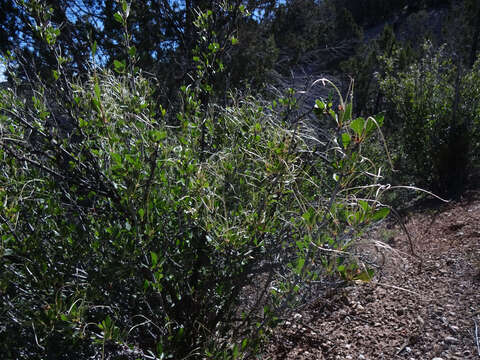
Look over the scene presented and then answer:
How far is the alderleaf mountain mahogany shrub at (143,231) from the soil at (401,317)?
1.31 feet

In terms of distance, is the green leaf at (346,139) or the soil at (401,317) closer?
the green leaf at (346,139)

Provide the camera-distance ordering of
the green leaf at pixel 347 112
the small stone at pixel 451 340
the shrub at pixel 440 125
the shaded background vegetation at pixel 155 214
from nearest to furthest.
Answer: the green leaf at pixel 347 112 → the shaded background vegetation at pixel 155 214 → the small stone at pixel 451 340 → the shrub at pixel 440 125

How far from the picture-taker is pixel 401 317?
2.48m

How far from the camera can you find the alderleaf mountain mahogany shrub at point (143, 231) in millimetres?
1374

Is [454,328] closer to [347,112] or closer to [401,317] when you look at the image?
[401,317]

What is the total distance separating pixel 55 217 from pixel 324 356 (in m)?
1.68

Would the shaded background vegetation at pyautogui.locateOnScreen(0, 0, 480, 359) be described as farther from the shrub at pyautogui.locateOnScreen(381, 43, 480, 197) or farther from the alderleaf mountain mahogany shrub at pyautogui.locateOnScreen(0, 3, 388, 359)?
the shrub at pyautogui.locateOnScreen(381, 43, 480, 197)

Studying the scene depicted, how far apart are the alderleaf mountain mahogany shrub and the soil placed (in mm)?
400

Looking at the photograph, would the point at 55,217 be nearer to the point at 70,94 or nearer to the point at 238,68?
the point at 70,94

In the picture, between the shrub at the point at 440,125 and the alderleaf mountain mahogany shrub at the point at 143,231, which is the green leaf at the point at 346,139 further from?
the shrub at the point at 440,125

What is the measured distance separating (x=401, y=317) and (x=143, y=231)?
1.92m

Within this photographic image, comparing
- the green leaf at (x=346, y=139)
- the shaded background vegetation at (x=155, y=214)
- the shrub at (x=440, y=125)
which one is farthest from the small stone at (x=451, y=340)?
the shrub at (x=440, y=125)

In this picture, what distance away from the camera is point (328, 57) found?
9117mm

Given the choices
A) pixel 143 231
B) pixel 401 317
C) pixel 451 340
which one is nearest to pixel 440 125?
pixel 401 317
